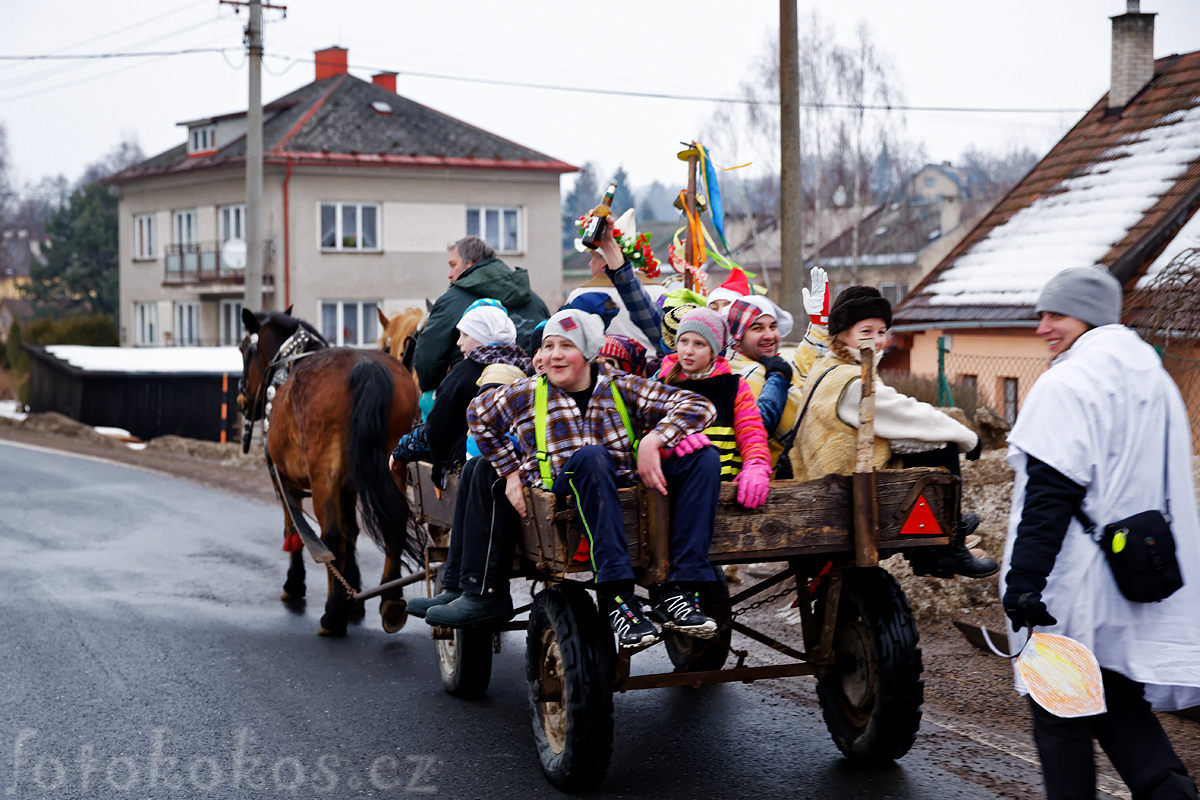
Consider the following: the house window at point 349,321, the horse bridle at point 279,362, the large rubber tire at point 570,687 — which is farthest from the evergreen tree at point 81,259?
the large rubber tire at point 570,687

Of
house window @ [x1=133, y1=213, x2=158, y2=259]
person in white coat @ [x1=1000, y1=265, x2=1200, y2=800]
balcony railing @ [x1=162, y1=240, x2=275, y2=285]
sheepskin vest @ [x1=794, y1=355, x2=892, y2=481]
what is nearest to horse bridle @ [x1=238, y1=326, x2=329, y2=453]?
sheepskin vest @ [x1=794, y1=355, x2=892, y2=481]

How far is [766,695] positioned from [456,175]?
3477 centimetres

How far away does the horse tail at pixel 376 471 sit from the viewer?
789cm

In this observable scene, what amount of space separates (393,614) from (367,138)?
113ft

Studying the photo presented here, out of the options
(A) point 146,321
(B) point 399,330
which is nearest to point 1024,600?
(B) point 399,330

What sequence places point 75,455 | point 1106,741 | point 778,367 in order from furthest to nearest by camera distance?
point 75,455 < point 778,367 < point 1106,741

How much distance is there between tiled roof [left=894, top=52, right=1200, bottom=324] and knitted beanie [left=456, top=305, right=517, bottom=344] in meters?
12.2

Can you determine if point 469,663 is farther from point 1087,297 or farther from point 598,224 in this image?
point 1087,297

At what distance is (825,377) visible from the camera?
5.22 m

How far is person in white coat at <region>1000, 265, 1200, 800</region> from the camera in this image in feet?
12.1

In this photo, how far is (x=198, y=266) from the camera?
1658 inches

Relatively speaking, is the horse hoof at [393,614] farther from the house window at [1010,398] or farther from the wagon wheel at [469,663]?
the house window at [1010,398]

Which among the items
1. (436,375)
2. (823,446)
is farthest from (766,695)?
(436,375)

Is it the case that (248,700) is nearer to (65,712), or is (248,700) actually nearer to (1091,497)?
(65,712)
